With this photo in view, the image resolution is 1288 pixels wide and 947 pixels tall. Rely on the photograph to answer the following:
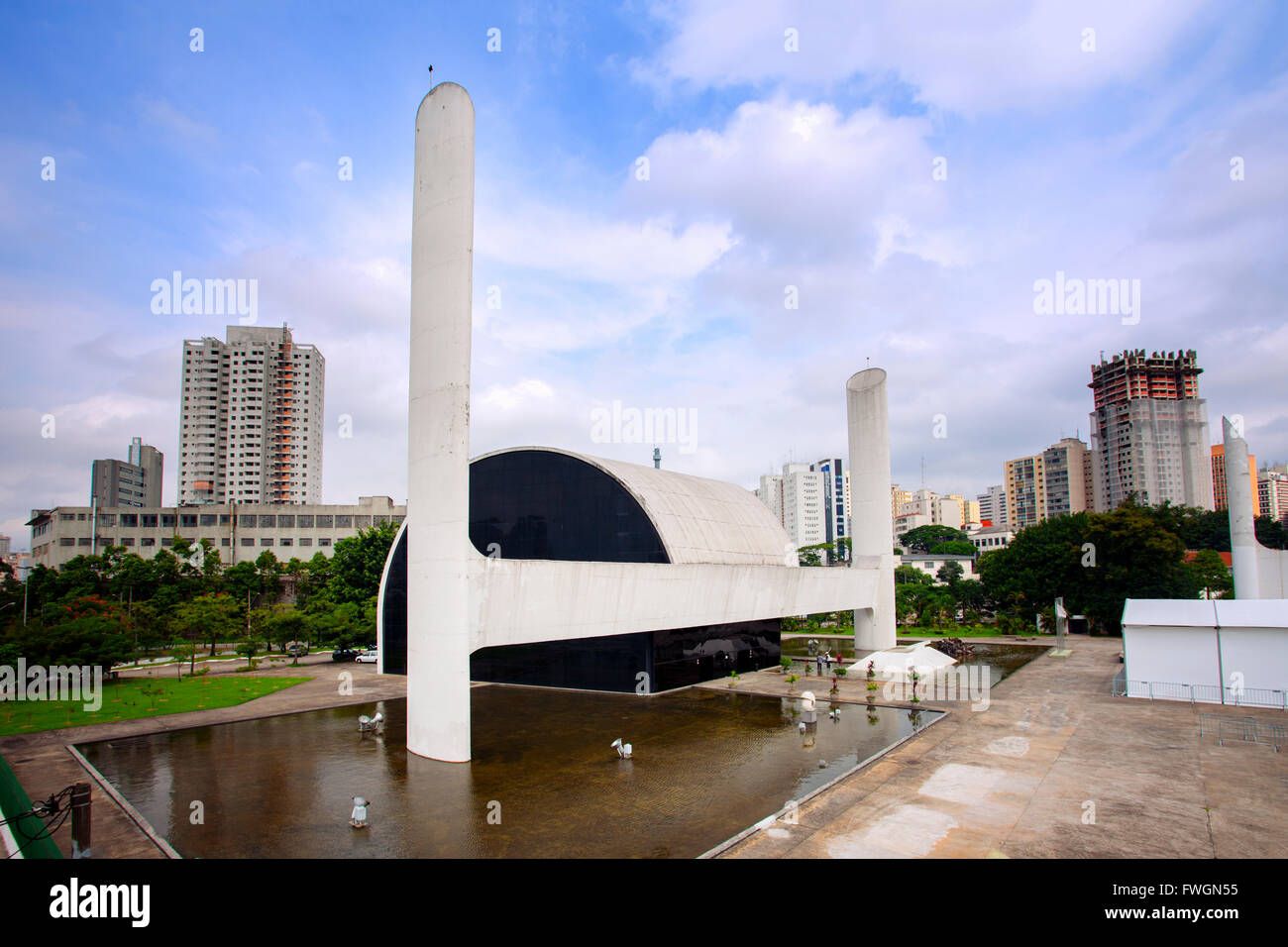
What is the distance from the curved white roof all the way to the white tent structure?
17308 mm

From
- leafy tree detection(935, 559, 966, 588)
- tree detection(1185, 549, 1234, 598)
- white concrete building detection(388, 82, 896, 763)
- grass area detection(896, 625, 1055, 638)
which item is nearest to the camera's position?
white concrete building detection(388, 82, 896, 763)

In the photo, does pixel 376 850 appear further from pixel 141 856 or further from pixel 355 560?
pixel 355 560

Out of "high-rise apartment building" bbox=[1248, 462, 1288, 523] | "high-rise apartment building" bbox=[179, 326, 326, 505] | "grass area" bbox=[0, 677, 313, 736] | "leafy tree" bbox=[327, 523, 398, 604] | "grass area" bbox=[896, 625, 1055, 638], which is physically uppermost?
"high-rise apartment building" bbox=[179, 326, 326, 505]

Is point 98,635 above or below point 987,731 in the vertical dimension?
above

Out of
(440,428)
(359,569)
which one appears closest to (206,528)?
(359,569)

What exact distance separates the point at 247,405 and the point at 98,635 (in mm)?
103027

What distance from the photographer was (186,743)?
862 inches

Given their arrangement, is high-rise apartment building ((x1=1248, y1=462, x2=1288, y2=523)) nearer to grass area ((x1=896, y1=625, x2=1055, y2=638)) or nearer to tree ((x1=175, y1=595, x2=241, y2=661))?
grass area ((x1=896, y1=625, x2=1055, y2=638))

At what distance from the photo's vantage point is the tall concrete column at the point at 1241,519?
38719 mm

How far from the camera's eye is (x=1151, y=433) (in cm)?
13375

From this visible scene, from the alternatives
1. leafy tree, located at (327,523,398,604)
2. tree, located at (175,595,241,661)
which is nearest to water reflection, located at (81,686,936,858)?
tree, located at (175,595,241,661)

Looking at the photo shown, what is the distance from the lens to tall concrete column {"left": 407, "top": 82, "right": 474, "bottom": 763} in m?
19.2

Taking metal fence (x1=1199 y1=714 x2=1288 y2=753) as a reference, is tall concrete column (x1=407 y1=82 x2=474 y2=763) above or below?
above
